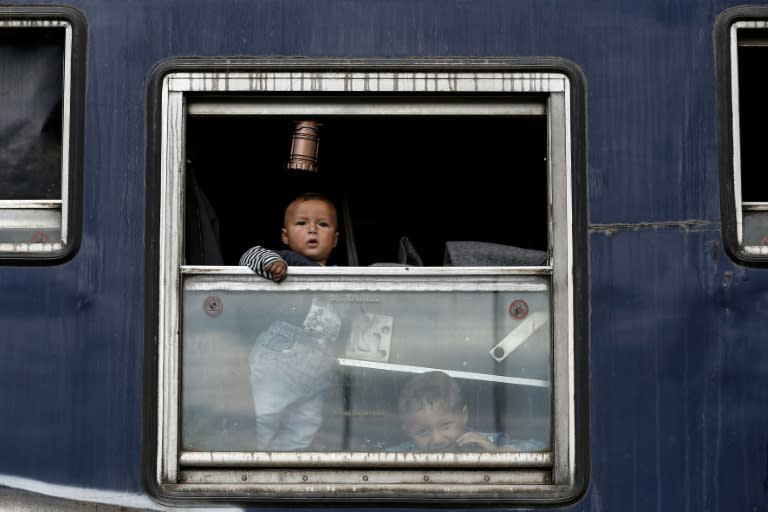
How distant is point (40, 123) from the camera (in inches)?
107

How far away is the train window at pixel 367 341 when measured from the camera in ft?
8.40

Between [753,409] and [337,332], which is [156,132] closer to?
[337,332]

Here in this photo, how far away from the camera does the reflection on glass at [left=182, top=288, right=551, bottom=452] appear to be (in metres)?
2.59

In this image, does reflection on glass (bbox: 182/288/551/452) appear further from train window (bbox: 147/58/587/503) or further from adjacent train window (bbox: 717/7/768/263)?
adjacent train window (bbox: 717/7/768/263)

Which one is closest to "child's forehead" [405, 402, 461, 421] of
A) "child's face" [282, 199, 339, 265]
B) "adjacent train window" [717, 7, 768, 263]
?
"child's face" [282, 199, 339, 265]

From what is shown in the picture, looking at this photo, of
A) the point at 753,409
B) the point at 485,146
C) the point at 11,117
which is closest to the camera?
the point at 753,409

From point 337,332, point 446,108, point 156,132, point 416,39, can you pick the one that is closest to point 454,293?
point 337,332

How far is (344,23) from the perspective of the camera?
263 cm

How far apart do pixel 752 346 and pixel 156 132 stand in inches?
63.9

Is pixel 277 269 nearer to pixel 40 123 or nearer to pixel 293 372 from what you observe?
pixel 293 372

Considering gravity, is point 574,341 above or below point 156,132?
below

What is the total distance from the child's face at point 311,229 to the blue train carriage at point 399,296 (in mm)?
375

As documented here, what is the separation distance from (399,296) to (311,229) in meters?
0.48

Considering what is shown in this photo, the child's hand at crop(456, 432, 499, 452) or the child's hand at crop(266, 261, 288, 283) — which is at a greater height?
the child's hand at crop(266, 261, 288, 283)
